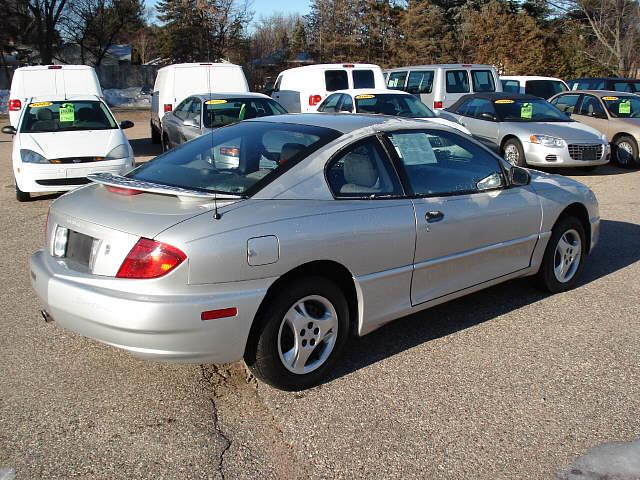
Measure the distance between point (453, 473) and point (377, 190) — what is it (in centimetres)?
179

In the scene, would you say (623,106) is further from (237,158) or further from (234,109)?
(237,158)

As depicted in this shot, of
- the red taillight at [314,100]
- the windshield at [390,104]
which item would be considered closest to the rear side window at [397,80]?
the red taillight at [314,100]

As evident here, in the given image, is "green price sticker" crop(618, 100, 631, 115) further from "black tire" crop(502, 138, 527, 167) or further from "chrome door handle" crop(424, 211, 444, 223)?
"chrome door handle" crop(424, 211, 444, 223)

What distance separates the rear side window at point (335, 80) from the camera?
15977 mm

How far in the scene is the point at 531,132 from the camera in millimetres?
12219

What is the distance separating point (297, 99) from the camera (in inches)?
647

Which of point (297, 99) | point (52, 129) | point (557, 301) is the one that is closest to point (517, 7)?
point (297, 99)

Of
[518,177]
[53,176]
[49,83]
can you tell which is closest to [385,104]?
[53,176]

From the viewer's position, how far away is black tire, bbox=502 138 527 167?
12289mm

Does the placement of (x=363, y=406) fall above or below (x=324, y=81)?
below

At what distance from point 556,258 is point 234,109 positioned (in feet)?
23.9

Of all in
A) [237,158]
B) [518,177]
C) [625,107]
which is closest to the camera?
[237,158]

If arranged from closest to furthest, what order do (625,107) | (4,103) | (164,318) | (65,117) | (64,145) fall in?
(164,318), (64,145), (65,117), (625,107), (4,103)

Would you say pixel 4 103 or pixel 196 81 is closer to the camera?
pixel 196 81
